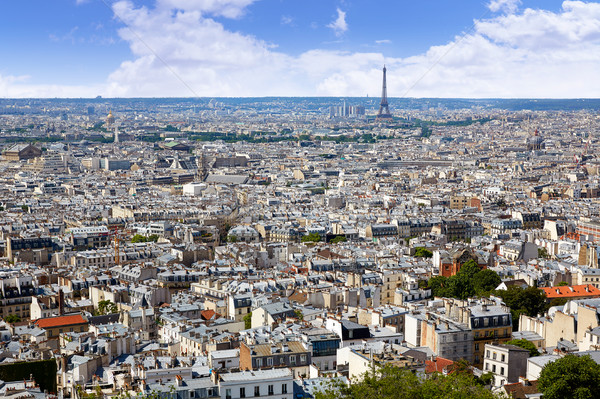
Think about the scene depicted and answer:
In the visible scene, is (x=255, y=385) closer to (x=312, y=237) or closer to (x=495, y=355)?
(x=495, y=355)

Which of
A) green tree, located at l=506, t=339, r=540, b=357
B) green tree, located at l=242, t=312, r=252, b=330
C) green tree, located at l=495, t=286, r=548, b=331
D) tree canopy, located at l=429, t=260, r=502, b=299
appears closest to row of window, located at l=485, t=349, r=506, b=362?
green tree, located at l=506, t=339, r=540, b=357

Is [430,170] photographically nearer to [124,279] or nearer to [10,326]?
[124,279]

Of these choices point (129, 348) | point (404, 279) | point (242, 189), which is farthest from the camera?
point (242, 189)

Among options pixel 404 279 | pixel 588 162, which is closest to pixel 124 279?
pixel 404 279

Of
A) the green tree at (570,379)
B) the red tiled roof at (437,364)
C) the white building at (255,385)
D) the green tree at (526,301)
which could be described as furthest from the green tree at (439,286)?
the white building at (255,385)

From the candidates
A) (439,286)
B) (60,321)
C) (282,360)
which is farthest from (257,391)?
(439,286)

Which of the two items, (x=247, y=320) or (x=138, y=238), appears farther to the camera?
(x=138, y=238)

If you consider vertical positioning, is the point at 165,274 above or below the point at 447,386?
below
